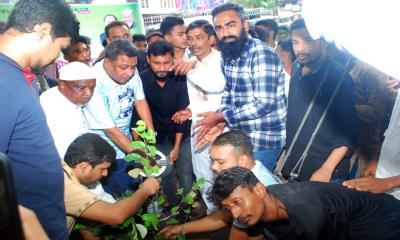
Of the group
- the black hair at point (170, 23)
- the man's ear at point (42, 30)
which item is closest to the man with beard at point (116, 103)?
the black hair at point (170, 23)

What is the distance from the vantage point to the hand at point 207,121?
2688 millimetres

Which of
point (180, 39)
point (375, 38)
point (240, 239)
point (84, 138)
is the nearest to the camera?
point (375, 38)

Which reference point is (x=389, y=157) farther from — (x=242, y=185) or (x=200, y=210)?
(x=200, y=210)

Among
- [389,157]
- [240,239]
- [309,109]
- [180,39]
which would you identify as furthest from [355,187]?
[180,39]

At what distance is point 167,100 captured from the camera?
337 centimetres

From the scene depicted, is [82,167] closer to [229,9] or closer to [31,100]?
[31,100]

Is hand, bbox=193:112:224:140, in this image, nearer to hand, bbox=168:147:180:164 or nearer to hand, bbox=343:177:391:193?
hand, bbox=168:147:180:164

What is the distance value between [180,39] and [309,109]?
6.93 ft

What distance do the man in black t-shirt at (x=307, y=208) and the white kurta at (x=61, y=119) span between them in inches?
47.6

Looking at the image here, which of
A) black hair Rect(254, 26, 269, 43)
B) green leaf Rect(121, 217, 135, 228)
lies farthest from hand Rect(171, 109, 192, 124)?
black hair Rect(254, 26, 269, 43)

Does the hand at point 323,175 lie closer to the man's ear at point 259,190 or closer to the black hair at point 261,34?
the man's ear at point 259,190

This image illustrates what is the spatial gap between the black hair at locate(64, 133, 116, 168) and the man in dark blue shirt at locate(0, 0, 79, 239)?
0.64 metres

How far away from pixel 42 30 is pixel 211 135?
65.1 inches

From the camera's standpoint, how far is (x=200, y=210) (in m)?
3.62
